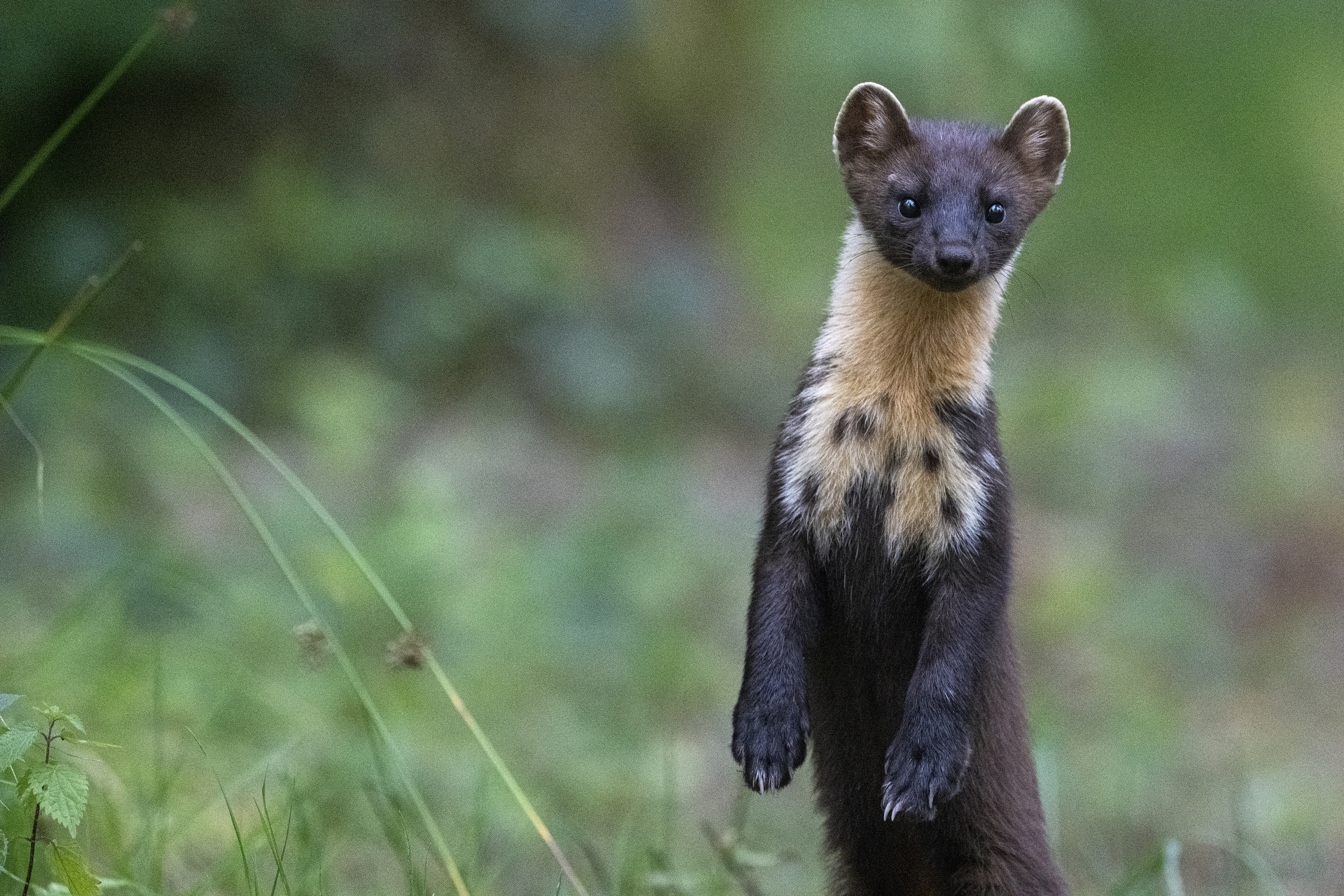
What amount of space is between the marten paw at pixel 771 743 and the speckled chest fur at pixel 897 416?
0.43m

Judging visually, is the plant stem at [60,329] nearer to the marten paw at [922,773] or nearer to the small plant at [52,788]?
the small plant at [52,788]

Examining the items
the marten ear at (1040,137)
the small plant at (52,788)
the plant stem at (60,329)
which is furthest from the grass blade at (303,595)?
the marten ear at (1040,137)

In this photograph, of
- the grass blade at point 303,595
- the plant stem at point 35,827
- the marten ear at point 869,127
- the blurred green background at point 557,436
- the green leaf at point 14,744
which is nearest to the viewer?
the green leaf at point 14,744

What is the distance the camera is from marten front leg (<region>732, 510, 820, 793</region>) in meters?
3.69

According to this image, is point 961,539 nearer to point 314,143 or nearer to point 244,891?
point 244,891

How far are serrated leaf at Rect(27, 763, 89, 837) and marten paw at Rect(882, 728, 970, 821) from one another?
5.41 feet

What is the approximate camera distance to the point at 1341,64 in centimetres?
1366

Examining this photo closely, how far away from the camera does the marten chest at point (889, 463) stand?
3889 millimetres

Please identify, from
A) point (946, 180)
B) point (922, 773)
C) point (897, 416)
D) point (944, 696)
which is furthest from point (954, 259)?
point (922, 773)

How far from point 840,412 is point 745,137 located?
7.43 m

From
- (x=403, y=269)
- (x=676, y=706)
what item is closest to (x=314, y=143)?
(x=403, y=269)

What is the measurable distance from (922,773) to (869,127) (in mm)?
1522

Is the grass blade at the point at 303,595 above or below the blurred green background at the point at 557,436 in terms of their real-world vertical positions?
below

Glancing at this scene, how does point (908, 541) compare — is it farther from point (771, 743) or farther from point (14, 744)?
point (14, 744)
